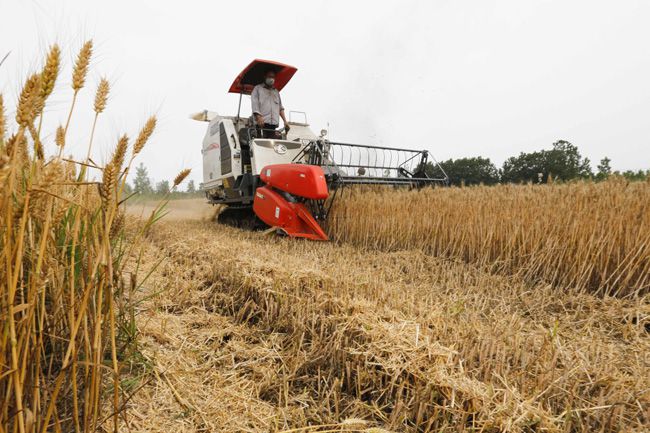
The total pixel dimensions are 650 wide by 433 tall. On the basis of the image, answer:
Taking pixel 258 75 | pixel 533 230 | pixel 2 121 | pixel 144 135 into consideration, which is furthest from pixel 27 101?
pixel 258 75

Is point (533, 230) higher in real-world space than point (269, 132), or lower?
lower

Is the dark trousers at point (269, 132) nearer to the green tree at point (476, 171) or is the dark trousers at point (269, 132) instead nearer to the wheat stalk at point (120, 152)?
the wheat stalk at point (120, 152)

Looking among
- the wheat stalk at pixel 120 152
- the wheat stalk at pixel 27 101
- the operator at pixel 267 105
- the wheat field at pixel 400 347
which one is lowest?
the wheat field at pixel 400 347

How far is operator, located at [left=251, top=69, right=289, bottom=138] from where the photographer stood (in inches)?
246

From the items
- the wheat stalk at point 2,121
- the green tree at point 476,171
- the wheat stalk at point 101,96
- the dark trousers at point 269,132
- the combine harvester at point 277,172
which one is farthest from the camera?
the green tree at point 476,171

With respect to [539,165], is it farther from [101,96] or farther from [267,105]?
[101,96]

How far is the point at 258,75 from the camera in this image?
671cm

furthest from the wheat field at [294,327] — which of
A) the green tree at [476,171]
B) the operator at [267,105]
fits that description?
the green tree at [476,171]

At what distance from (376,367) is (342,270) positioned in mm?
1310

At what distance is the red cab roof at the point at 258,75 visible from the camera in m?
6.35

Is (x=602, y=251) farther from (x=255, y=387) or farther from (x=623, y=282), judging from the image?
(x=255, y=387)

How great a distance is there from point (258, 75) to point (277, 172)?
8.93ft

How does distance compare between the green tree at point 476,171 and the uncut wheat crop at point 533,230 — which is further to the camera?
the green tree at point 476,171

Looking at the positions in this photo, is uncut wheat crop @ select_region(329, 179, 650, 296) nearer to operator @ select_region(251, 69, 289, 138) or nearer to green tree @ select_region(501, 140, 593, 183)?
operator @ select_region(251, 69, 289, 138)
